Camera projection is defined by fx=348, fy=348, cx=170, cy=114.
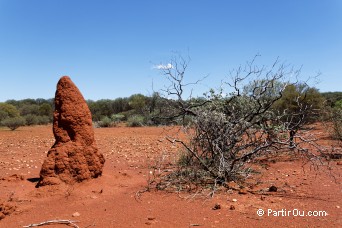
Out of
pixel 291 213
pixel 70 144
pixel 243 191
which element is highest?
pixel 70 144

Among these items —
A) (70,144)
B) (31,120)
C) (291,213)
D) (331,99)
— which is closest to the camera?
(291,213)

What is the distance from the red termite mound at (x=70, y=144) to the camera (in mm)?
6270

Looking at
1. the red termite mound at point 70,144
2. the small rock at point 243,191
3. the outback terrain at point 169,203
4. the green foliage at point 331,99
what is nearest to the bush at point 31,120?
the outback terrain at point 169,203

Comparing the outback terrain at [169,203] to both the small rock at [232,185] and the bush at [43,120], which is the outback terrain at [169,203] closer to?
the small rock at [232,185]

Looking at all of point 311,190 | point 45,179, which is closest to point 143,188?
point 45,179

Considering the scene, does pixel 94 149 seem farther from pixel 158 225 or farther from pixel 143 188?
pixel 158 225

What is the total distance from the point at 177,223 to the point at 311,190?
277 cm

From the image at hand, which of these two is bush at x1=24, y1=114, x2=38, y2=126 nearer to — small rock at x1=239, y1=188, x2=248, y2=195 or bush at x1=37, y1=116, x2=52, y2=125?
bush at x1=37, y1=116, x2=52, y2=125

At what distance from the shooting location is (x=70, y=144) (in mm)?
6539

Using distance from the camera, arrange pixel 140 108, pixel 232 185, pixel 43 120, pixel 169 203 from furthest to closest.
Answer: pixel 140 108 → pixel 43 120 → pixel 232 185 → pixel 169 203

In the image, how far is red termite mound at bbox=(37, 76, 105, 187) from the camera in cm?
627

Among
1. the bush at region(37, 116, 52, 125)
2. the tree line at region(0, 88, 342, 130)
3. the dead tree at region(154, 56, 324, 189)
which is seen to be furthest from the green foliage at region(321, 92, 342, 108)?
the bush at region(37, 116, 52, 125)

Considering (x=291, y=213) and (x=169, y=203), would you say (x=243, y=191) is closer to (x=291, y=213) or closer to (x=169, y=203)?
(x=291, y=213)

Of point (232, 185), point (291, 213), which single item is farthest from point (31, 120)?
point (291, 213)
